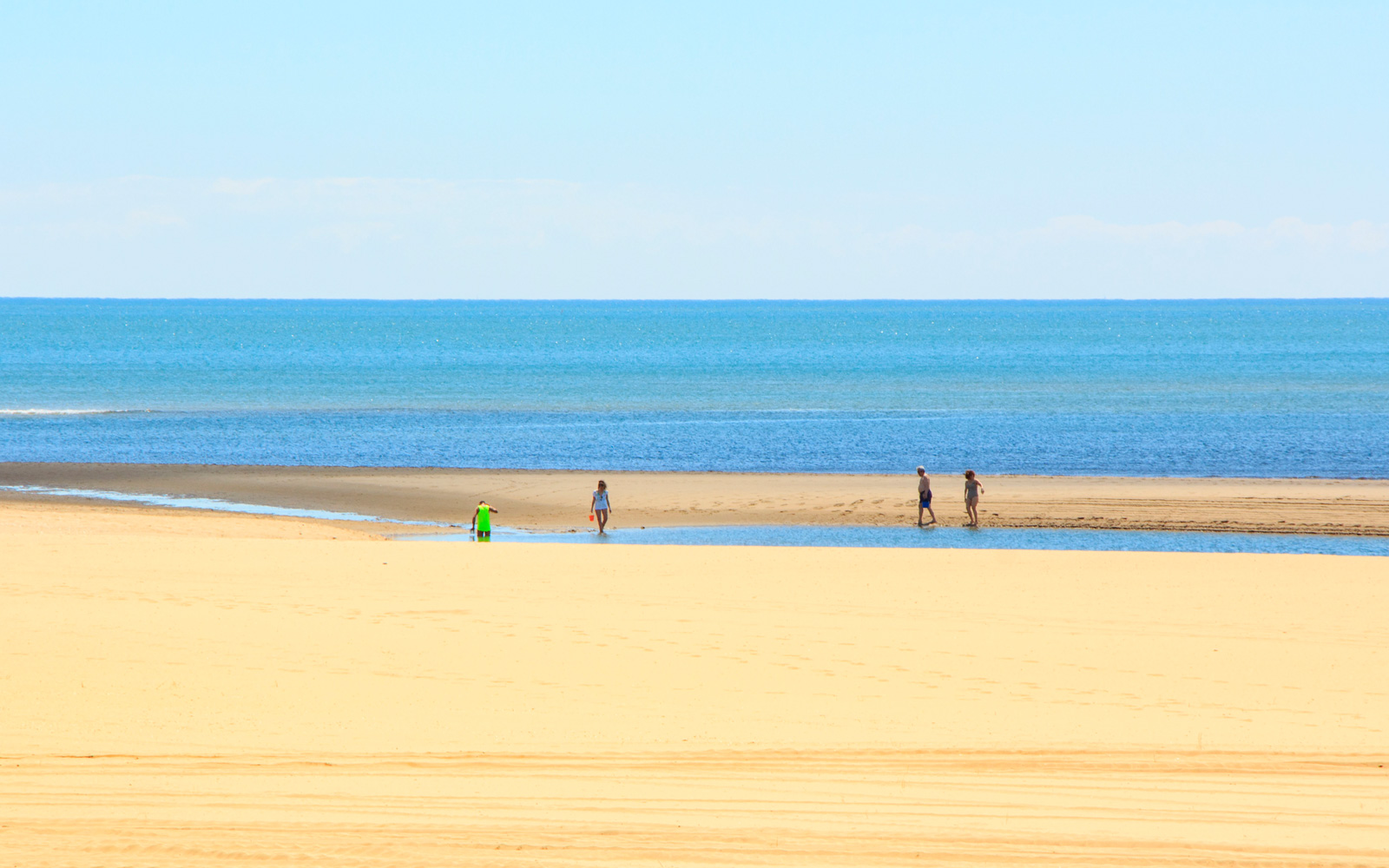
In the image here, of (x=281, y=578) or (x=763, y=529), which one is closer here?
(x=281, y=578)

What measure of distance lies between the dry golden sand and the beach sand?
967 centimetres

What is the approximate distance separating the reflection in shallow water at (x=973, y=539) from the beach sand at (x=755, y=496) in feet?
2.60

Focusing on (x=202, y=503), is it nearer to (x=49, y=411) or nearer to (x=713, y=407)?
(x=49, y=411)

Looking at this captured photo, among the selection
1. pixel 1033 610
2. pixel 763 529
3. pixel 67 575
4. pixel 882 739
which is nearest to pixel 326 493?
pixel 763 529

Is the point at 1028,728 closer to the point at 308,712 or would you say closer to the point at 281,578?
the point at 308,712

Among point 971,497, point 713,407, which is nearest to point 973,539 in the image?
point 971,497

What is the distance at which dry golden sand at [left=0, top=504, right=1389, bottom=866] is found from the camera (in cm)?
772

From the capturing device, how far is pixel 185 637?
43.9 feet

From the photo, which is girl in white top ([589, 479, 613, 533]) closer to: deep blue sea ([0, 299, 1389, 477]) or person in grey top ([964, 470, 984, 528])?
person in grey top ([964, 470, 984, 528])

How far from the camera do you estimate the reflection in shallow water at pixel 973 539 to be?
24719mm

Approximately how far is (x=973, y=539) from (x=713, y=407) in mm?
37735

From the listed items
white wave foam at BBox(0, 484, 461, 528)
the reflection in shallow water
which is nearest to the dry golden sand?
the reflection in shallow water

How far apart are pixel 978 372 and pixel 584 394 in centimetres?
3357

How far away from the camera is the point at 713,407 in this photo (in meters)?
62.8
